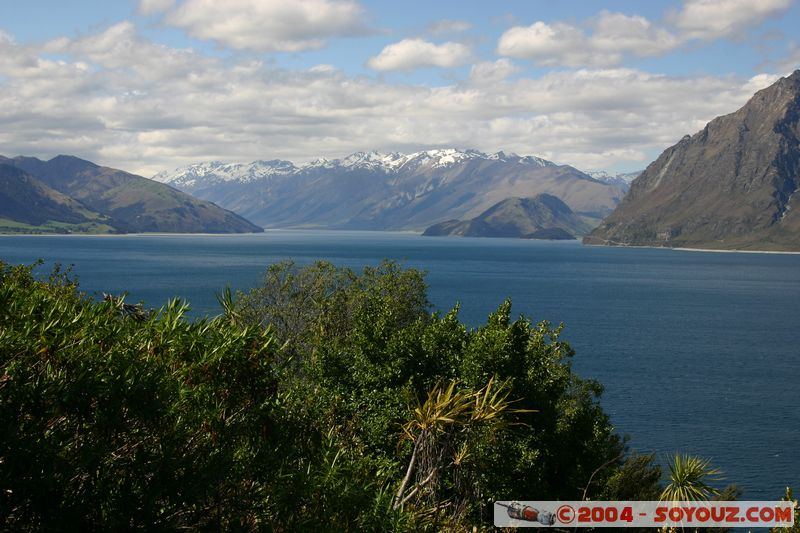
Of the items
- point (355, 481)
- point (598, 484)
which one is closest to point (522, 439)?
point (598, 484)

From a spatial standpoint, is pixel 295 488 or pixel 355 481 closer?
pixel 295 488

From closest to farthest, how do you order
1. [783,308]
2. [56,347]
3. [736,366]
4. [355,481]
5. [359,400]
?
[56,347] → [355,481] → [359,400] → [736,366] → [783,308]

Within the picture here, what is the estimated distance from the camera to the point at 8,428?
1588cm

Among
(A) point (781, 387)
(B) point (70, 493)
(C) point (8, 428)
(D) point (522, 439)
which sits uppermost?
(C) point (8, 428)

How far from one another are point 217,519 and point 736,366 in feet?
392

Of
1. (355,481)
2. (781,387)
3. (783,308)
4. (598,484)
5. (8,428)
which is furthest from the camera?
(783,308)

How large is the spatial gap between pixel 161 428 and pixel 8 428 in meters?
4.07

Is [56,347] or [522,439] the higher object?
[56,347]

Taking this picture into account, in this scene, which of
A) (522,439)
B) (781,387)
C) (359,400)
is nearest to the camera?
(522,439)

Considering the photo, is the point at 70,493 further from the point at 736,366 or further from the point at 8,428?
the point at 736,366

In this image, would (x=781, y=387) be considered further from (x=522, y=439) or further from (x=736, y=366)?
(x=522, y=439)

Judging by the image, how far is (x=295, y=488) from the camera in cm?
2002

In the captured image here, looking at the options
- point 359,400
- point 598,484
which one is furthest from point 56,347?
point 598,484

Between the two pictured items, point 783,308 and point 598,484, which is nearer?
point 598,484
